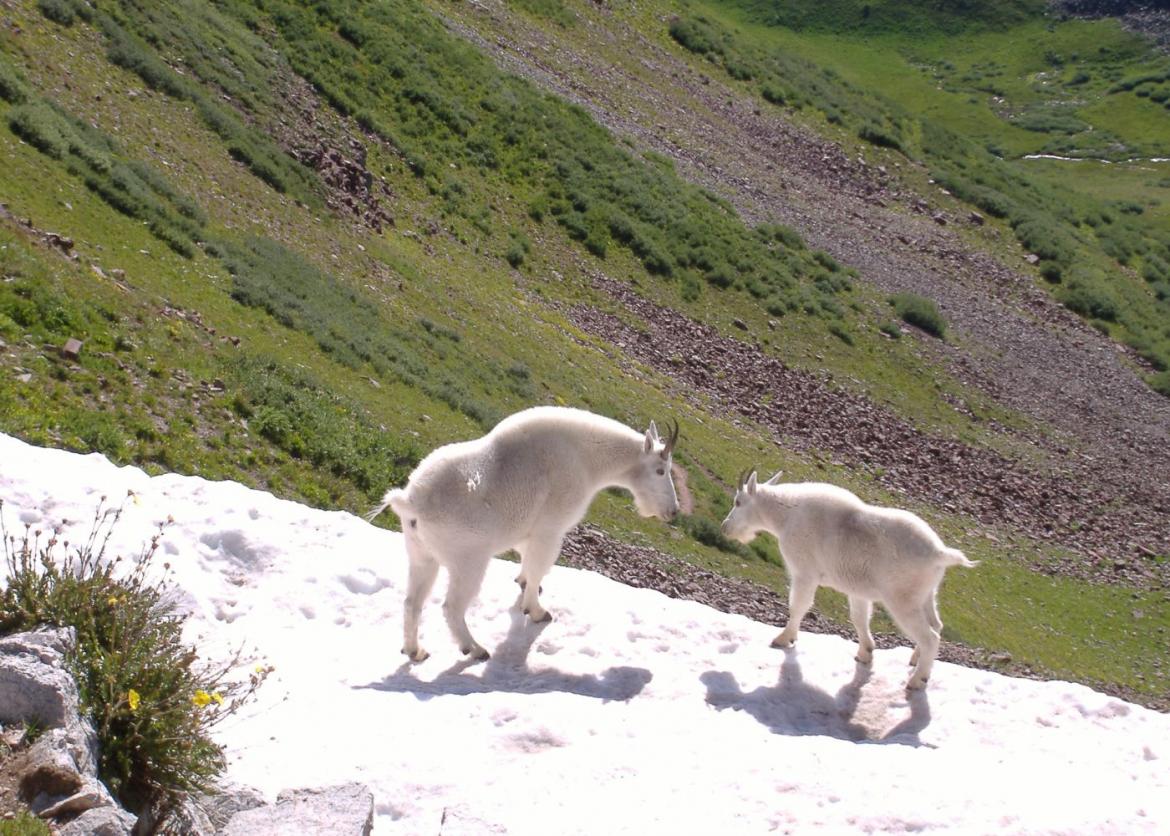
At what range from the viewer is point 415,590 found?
9789 millimetres

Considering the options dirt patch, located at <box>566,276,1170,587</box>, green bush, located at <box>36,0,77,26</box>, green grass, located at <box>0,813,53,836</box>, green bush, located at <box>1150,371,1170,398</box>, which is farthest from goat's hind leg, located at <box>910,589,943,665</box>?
green bush, located at <box>1150,371,1170,398</box>

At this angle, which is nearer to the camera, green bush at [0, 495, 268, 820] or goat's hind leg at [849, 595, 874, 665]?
green bush at [0, 495, 268, 820]

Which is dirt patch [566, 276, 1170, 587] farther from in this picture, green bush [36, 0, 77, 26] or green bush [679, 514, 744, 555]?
green bush [36, 0, 77, 26]

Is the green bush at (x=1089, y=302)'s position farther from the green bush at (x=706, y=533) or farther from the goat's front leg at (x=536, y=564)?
the goat's front leg at (x=536, y=564)

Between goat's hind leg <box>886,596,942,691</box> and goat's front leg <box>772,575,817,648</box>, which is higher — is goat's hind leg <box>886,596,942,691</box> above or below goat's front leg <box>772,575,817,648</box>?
above

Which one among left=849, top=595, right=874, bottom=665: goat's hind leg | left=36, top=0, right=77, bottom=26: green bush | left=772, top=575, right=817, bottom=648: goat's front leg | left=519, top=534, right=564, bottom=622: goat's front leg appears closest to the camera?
left=519, top=534, right=564, bottom=622: goat's front leg

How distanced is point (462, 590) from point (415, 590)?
1.39 ft

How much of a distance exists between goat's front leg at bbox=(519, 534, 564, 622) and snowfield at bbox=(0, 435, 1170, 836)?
0.68 feet

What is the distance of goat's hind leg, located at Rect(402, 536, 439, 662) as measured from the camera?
384 inches

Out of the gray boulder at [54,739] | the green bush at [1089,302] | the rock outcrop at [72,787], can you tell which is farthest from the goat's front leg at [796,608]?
the green bush at [1089,302]

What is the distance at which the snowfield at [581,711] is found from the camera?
716cm

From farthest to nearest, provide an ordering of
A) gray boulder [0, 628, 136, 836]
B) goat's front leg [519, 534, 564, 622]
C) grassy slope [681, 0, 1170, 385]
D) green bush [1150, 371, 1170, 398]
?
grassy slope [681, 0, 1170, 385], green bush [1150, 371, 1170, 398], goat's front leg [519, 534, 564, 622], gray boulder [0, 628, 136, 836]

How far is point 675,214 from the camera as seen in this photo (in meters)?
40.9

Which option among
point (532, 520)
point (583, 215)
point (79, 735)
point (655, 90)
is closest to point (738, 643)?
point (532, 520)
